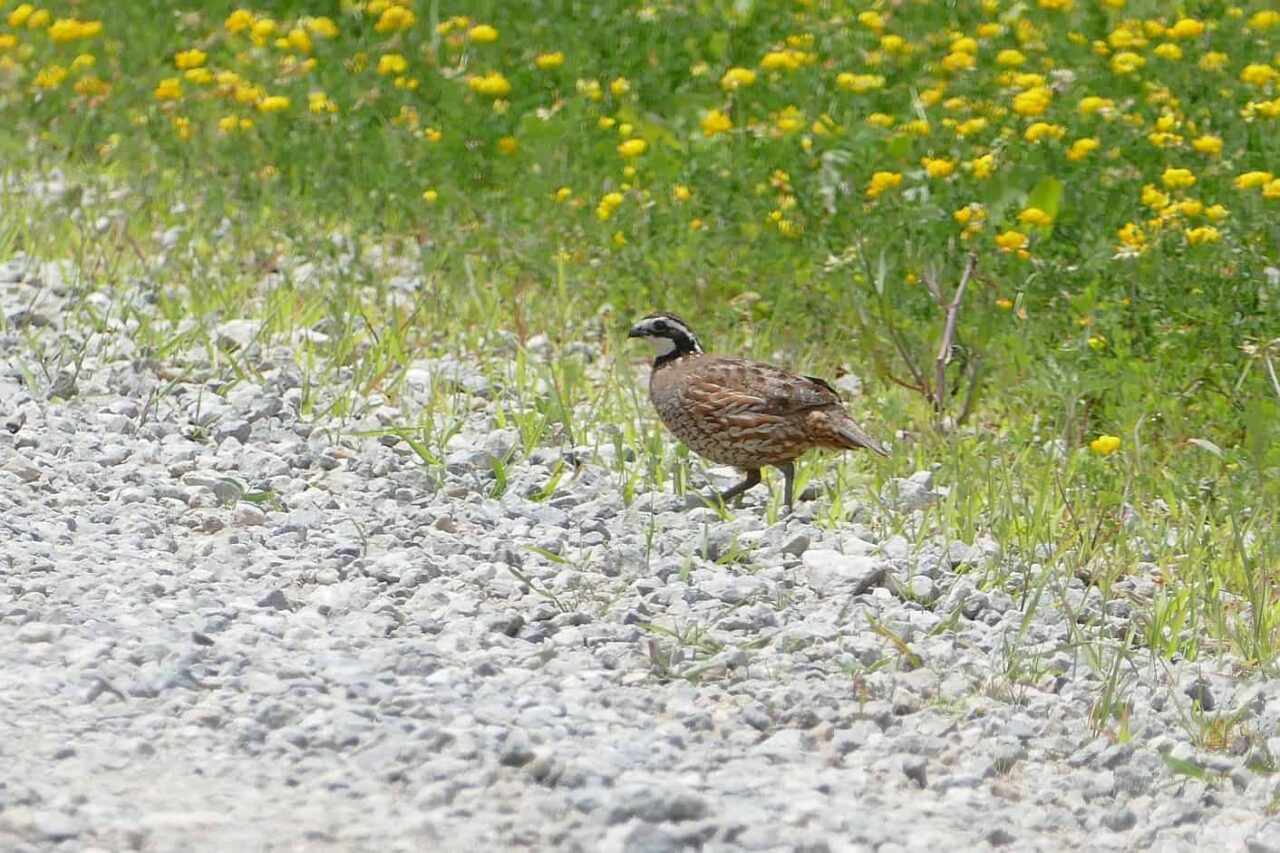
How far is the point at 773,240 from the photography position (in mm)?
9484

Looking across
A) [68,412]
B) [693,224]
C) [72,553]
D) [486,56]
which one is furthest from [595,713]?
[486,56]

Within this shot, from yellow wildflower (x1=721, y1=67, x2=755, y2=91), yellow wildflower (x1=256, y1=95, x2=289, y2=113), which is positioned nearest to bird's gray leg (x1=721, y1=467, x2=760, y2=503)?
yellow wildflower (x1=721, y1=67, x2=755, y2=91)

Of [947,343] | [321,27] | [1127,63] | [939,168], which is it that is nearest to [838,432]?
[947,343]

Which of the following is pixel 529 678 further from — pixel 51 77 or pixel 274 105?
pixel 51 77

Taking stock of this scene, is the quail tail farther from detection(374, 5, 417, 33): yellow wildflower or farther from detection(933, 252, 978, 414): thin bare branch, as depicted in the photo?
detection(374, 5, 417, 33): yellow wildflower

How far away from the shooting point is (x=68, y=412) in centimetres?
761

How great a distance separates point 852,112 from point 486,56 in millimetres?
2342

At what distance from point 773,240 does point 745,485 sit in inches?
94.4

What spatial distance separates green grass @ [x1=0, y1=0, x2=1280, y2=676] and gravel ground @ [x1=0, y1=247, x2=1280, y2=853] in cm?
28

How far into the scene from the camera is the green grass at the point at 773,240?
7.28 meters

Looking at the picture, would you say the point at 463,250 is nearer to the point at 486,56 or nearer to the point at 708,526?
the point at 486,56

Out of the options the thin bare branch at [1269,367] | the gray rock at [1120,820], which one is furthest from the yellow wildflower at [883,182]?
the gray rock at [1120,820]

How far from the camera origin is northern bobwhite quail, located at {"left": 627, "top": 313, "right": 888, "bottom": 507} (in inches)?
281

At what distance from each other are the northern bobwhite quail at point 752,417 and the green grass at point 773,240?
21 cm
